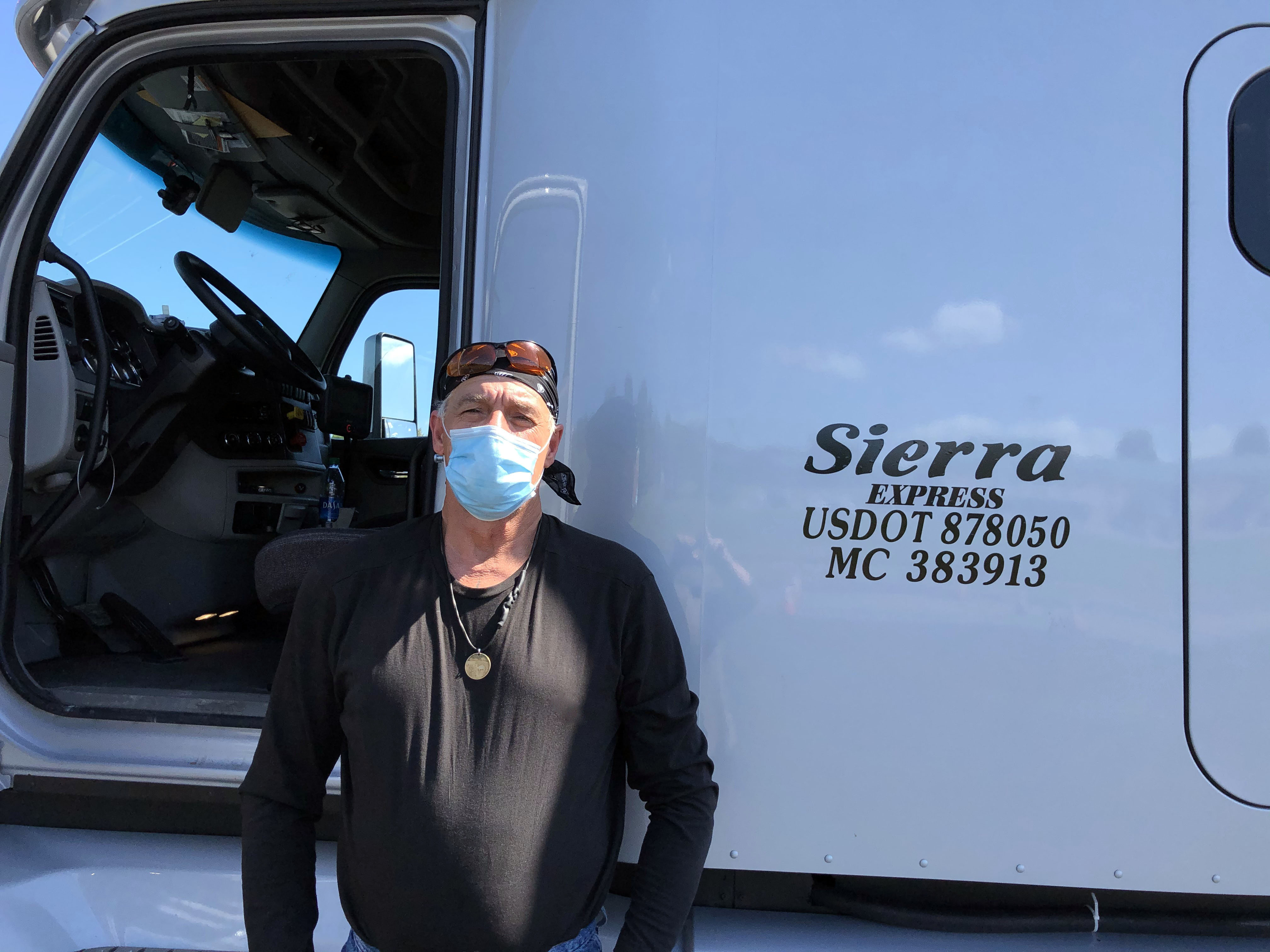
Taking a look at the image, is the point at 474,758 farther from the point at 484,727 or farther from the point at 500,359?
the point at 500,359

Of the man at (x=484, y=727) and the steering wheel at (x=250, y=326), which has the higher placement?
the steering wheel at (x=250, y=326)

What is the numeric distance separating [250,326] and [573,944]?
2.07m

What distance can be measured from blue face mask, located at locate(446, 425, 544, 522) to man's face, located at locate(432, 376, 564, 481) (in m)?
0.02

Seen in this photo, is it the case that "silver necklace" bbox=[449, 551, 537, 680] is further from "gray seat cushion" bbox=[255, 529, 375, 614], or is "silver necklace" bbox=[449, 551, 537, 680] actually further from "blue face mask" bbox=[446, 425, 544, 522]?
"gray seat cushion" bbox=[255, 529, 375, 614]

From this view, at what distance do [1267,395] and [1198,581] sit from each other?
30 centimetres

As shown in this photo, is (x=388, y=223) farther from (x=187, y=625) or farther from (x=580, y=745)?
(x=580, y=745)

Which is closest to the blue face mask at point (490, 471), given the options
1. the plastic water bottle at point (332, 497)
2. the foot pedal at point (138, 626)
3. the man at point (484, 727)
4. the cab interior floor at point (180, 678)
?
the man at point (484, 727)

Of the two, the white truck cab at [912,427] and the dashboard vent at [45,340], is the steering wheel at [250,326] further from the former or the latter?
the white truck cab at [912,427]

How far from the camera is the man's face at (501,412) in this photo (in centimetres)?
112

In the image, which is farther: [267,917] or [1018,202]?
[1018,202]

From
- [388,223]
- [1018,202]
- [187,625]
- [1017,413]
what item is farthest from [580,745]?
[388,223]

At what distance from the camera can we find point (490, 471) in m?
1.08

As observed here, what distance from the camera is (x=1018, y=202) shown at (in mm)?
1222

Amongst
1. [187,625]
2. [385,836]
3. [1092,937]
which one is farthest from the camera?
[187,625]
